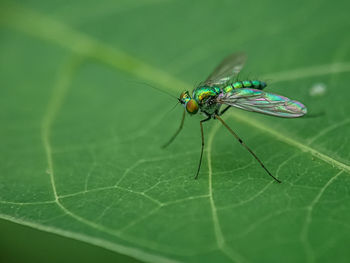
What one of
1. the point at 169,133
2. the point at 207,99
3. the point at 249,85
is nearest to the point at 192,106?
the point at 207,99

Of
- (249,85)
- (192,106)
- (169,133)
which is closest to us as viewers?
(192,106)

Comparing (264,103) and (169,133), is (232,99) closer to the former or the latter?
(264,103)

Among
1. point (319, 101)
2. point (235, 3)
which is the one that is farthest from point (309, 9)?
point (319, 101)

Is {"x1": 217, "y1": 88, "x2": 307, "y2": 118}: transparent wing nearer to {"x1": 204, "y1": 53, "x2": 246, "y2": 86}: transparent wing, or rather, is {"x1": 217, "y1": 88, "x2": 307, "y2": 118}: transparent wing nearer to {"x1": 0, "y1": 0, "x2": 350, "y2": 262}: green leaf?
{"x1": 0, "y1": 0, "x2": 350, "y2": 262}: green leaf

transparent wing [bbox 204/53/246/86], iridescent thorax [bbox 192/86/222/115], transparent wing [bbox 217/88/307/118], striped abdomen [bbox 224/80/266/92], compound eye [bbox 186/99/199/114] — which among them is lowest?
transparent wing [bbox 217/88/307/118]

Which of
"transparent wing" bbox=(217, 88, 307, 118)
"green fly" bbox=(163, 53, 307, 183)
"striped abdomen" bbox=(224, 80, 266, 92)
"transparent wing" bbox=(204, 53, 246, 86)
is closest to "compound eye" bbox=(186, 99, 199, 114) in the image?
"green fly" bbox=(163, 53, 307, 183)

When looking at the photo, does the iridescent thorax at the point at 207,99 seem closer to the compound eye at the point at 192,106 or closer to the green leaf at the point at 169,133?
the compound eye at the point at 192,106
